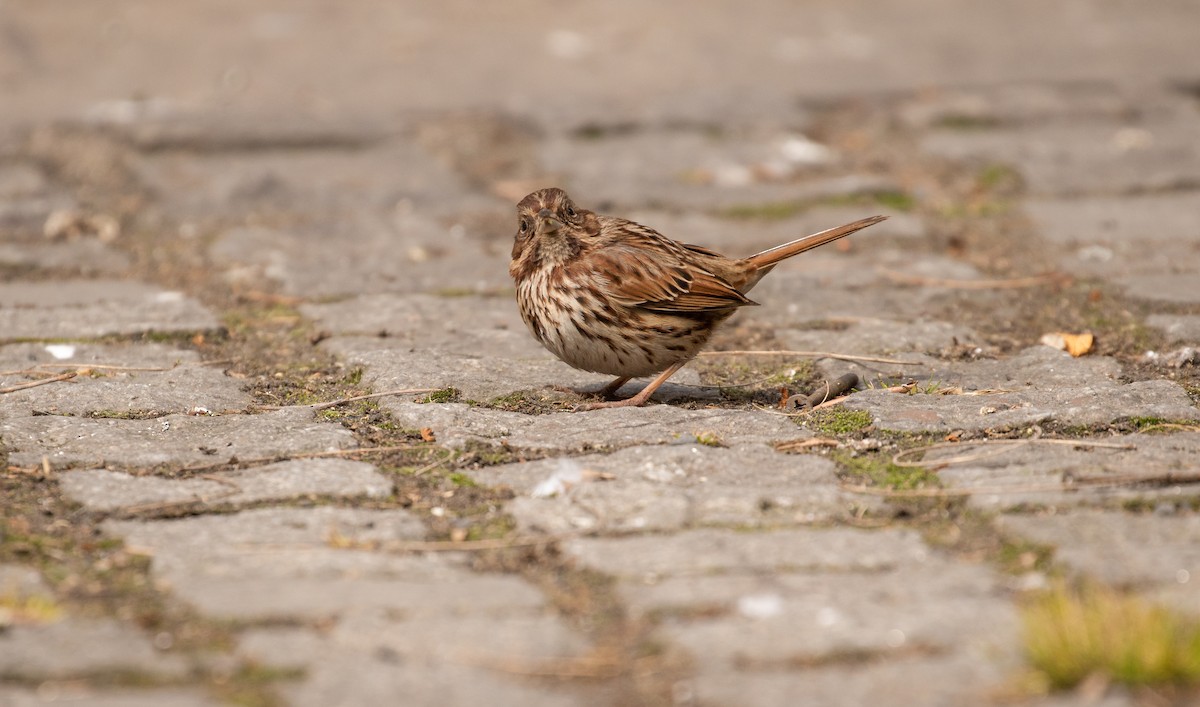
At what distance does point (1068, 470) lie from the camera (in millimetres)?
3795

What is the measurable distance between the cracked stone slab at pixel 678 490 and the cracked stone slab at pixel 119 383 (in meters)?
1.26

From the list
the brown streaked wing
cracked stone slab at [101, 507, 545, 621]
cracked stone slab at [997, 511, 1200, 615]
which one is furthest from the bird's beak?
cracked stone slab at [997, 511, 1200, 615]

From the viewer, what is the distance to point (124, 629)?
292cm

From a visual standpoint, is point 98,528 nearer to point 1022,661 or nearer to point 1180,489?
point 1022,661

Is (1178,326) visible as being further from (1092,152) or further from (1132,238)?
(1092,152)

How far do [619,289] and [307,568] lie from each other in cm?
224

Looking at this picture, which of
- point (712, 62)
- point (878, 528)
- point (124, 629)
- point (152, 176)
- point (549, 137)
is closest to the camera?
point (124, 629)

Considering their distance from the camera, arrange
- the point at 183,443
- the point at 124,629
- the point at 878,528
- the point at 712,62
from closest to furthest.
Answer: the point at 124,629, the point at 878,528, the point at 183,443, the point at 712,62

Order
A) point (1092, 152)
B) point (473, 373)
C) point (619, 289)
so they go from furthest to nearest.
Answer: point (1092, 152) < point (619, 289) < point (473, 373)

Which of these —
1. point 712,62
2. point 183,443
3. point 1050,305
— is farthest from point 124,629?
point 712,62

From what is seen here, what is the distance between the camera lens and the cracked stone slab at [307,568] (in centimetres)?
306

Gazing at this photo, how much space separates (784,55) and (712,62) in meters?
0.49

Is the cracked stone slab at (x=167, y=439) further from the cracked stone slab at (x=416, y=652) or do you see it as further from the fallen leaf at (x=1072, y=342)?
the fallen leaf at (x=1072, y=342)

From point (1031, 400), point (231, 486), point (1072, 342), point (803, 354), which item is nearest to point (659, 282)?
point (803, 354)
